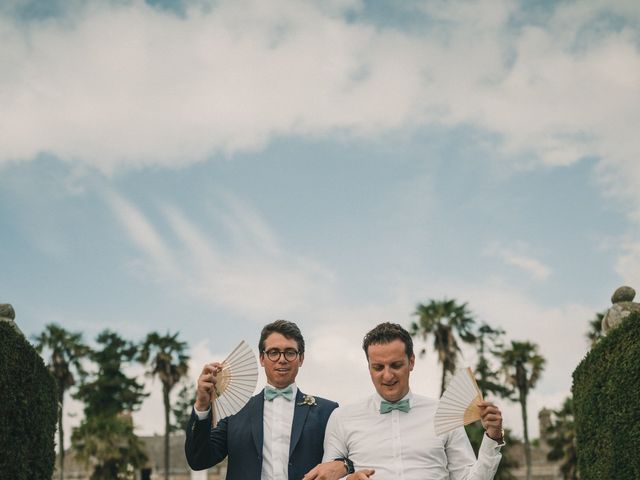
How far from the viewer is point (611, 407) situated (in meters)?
9.75

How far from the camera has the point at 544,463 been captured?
164ft

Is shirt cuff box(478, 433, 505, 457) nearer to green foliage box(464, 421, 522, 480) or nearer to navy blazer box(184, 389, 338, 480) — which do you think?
navy blazer box(184, 389, 338, 480)

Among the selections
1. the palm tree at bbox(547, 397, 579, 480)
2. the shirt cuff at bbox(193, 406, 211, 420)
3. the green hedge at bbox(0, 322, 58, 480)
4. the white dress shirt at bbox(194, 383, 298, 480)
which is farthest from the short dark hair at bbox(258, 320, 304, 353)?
the palm tree at bbox(547, 397, 579, 480)

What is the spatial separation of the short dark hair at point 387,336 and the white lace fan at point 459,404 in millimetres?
353

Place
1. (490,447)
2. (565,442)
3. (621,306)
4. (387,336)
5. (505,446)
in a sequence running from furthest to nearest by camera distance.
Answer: (565,442)
(505,446)
(621,306)
(387,336)
(490,447)

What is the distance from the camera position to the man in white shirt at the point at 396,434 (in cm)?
435

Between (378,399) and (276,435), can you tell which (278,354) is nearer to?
(276,435)

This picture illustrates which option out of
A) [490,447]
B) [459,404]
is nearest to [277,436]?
[459,404]

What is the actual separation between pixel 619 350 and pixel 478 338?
2369cm

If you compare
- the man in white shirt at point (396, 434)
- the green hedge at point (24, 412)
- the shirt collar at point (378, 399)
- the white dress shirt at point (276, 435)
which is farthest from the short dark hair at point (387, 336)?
the green hedge at point (24, 412)

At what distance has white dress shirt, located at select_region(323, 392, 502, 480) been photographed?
4348mm

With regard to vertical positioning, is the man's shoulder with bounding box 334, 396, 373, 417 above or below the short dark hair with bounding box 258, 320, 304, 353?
below

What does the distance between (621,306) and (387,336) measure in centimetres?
677

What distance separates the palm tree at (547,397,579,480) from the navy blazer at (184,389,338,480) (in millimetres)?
28911
